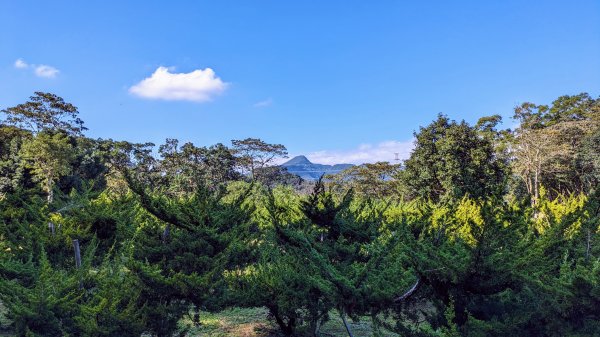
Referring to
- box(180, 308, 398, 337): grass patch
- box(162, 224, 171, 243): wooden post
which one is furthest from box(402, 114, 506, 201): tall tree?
box(162, 224, 171, 243): wooden post

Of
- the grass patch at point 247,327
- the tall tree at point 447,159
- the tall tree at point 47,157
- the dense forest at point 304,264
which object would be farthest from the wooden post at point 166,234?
the tall tree at point 47,157

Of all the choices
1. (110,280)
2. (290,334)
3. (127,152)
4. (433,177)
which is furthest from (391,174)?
(110,280)

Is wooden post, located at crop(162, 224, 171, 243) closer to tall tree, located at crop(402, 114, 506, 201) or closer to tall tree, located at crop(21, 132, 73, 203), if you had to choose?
tall tree, located at crop(402, 114, 506, 201)

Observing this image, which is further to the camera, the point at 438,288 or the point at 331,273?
the point at 438,288

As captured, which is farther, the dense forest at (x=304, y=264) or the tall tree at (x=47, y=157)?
the tall tree at (x=47, y=157)

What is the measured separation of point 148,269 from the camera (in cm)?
567

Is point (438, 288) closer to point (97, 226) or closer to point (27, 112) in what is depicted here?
point (97, 226)

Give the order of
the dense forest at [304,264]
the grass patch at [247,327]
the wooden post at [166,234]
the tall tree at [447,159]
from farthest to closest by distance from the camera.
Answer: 1. the tall tree at [447,159]
2. the grass patch at [247,327]
3. the wooden post at [166,234]
4. the dense forest at [304,264]

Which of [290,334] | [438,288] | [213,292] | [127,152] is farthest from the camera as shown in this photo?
[127,152]

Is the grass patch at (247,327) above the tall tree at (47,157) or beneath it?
beneath

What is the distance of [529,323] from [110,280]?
17.8ft

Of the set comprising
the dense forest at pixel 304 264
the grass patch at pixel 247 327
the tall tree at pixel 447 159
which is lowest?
the grass patch at pixel 247 327

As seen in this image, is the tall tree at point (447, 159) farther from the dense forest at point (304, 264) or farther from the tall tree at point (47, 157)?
the tall tree at point (47, 157)

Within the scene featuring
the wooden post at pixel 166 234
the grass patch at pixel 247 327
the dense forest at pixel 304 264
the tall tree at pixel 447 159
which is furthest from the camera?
the tall tree at pixel 447 159
